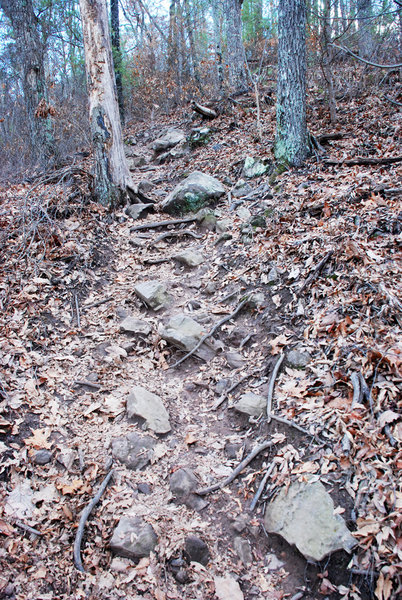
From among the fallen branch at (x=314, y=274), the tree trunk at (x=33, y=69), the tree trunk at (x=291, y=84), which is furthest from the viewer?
the tree trunk at (x=33, y=69)

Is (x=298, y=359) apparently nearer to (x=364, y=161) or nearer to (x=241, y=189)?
(x=364, y=161)

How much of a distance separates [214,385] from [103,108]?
213 inches

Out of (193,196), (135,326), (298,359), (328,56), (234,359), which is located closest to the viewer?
(298,359)

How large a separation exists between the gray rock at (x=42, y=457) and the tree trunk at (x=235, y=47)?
11796mm

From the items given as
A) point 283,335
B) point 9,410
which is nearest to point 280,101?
point 283,335

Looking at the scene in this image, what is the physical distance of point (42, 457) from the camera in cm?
295

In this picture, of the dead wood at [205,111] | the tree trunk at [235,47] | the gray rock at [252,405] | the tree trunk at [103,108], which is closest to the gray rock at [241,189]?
the tree trunk at [103,108]

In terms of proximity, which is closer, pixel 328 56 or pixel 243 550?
pixel 243 550

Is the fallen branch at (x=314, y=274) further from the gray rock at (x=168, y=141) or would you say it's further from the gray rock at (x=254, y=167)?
the gray rock at (x=168, y=141)

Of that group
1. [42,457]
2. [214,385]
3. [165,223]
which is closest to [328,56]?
[165,223]

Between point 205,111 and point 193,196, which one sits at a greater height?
point 205,111

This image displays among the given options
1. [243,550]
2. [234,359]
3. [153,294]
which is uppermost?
[153,294]

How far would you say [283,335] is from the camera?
3797mm

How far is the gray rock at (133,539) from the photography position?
97.6 inches
